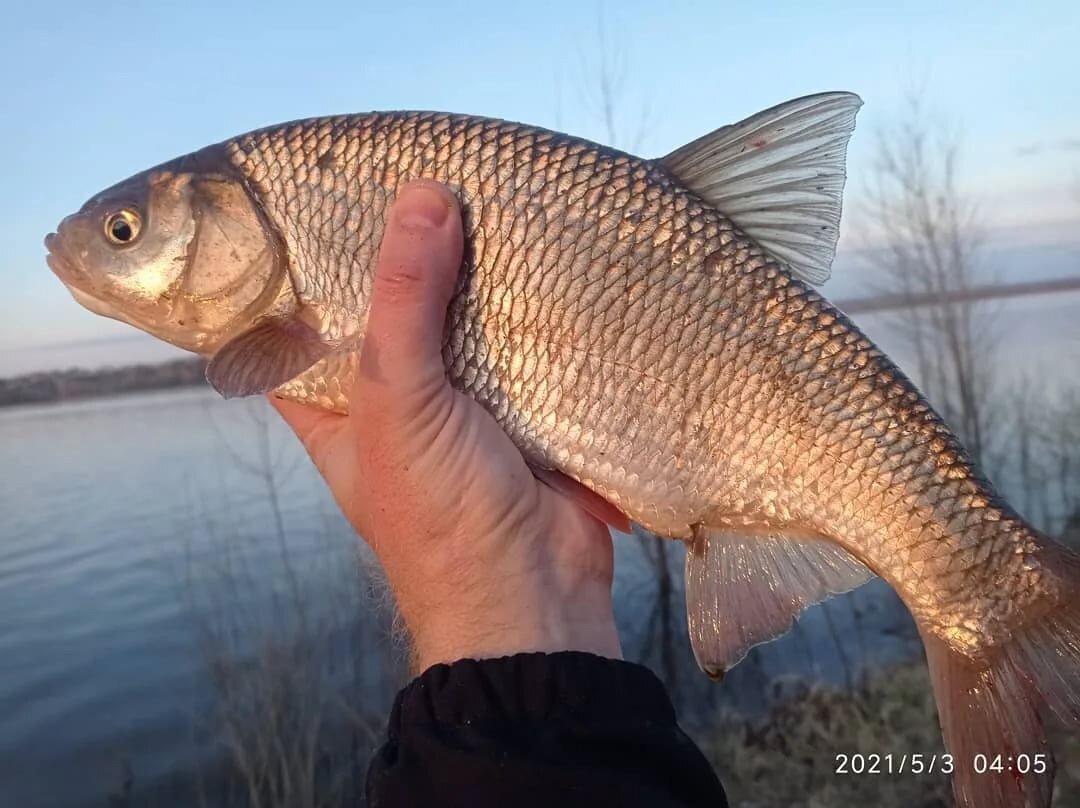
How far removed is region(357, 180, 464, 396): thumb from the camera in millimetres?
2436

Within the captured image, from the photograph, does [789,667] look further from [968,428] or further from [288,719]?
[968,428]

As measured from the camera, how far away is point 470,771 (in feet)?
6.53

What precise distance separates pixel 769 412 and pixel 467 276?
1018mm

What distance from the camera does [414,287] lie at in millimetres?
2447

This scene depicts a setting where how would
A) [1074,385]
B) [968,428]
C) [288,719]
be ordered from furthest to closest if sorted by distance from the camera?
1. [1074,385]
2. [968,428]
3. [288,719]

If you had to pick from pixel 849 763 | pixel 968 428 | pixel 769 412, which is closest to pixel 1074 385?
→ pixel 968 428

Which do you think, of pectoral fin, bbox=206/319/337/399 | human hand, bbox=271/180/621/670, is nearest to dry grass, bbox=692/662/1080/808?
→ human hand, bbox=271/180/621/670

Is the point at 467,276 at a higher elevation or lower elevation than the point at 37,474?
higher

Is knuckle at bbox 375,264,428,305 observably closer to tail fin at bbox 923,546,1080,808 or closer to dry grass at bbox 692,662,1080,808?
tail fin at bbox 923,546,1080,808

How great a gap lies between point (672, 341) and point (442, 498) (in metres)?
0.88

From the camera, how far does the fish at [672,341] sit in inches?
88.8

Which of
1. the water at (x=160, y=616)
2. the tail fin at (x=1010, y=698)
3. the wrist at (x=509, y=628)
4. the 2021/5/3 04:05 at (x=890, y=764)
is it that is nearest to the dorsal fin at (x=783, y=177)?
the tail fin at (x=1010, y=698)

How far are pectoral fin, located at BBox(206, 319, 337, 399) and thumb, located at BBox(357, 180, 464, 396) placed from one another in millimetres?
270

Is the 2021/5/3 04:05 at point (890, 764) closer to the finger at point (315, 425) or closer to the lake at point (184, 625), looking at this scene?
the lake at point (184, 625)
